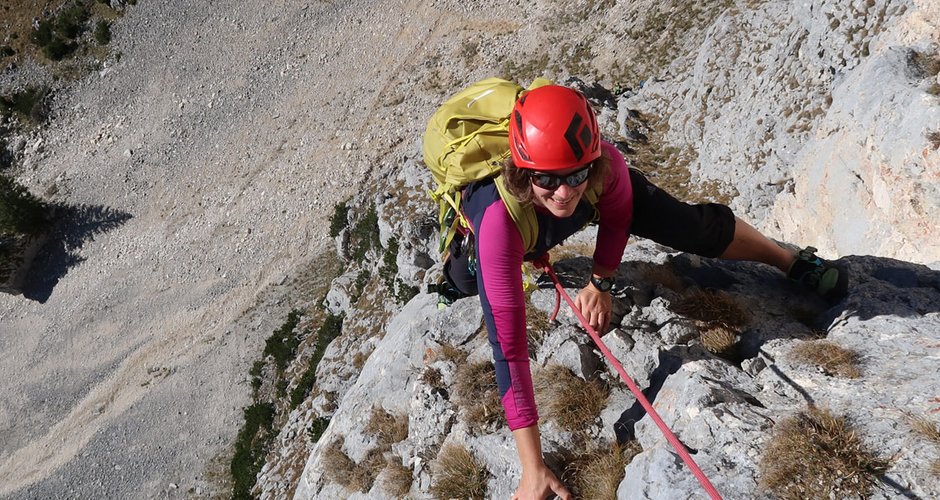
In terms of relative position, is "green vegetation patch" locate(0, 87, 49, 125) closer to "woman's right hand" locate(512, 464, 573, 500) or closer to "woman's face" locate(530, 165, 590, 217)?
"woman's face" locate(530, 165, 590, 217)

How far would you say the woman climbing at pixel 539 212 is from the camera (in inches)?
168

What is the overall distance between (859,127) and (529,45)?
20.3 meters

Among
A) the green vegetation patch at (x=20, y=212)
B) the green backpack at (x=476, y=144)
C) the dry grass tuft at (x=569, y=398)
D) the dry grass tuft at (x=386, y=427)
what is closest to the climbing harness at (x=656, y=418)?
the dry grass tuft at (x=569, y=398)

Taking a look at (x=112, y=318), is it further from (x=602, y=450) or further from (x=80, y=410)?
(x=602, y=450)

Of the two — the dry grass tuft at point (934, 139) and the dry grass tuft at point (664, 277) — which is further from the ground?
the dry grass tuft at point (664, 277)

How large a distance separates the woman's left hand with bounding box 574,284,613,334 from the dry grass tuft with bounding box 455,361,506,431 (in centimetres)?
133

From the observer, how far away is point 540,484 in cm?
464

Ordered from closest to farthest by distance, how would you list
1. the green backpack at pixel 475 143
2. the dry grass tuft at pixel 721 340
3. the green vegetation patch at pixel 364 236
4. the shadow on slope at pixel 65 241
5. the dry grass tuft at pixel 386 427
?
the green backpack at pixel 475 143 < the dry grass tuft at pixel 721 340 < the dry grass tuft at pixel 386 427 < the green vegetation patch at pixel 364 236 < the shadow on slope at pixel 65 241

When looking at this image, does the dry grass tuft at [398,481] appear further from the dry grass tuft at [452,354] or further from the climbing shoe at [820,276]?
the climbing shoe at [820,276]

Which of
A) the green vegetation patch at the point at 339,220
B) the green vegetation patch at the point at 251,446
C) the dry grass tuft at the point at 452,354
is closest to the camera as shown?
the dry grass tuft at the point at 452,354

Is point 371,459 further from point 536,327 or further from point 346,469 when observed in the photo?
point 536,327

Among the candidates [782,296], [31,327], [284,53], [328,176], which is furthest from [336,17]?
[782,296]

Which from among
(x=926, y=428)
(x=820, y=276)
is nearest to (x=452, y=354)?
(x=820, y=276)

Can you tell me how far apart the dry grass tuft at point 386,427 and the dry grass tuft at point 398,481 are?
25.7 inches
